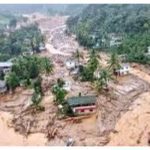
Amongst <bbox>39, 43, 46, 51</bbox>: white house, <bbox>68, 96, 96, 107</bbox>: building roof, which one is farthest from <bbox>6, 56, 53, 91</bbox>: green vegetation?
<bbox>68, 96, 96, 107</bbox>: building roof

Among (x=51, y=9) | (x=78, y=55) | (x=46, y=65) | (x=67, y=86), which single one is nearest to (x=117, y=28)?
(x=78, y=55)

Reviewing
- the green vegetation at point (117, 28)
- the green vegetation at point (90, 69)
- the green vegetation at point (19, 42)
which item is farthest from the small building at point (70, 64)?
the green vegetation at point (19, 42)

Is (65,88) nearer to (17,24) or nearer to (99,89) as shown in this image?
(99,89)

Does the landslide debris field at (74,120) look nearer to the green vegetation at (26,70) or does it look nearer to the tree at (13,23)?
the green vegetation at (26,70)

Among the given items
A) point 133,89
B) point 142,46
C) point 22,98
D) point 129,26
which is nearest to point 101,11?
point 129,26

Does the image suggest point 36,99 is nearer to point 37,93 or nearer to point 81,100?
point 37,93

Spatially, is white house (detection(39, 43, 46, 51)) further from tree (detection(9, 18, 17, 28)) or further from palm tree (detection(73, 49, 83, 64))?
tree (detection(9, 18, 17, 28))
